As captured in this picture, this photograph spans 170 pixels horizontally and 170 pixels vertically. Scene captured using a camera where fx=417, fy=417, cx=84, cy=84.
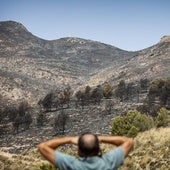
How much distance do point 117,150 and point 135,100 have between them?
138 meters

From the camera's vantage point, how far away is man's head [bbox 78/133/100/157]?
16.6 feet

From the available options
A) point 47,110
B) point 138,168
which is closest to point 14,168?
point 138,168

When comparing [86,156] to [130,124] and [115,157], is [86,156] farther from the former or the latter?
[130,124]

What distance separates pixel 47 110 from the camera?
15500cm

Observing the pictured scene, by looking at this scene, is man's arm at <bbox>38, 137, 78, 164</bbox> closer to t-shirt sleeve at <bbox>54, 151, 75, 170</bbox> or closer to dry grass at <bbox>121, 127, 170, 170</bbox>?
t-shirt sleeve at <bbox>54, 151, 75, 170</bbox>

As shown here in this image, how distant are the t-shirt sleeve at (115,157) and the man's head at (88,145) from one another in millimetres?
147

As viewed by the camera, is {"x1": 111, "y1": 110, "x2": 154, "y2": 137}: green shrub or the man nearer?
the man

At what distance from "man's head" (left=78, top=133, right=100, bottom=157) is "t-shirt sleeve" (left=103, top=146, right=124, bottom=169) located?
0.15 metres

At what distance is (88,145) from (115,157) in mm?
387

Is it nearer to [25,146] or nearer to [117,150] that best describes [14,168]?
[117,150]

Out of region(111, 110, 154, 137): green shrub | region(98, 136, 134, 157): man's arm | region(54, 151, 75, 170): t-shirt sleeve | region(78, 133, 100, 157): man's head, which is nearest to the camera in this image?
region(54, 151, 75, 170): t-shirt sleeve

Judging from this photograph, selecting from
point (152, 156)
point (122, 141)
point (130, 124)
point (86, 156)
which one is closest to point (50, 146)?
point (86, 156)

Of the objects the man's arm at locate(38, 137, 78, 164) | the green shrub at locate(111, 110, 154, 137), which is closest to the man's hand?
the man's arm at locate(38, 137, 78, 164)

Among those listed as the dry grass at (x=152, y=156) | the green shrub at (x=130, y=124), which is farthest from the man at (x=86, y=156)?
the green shrub at (x=130, y=124)
